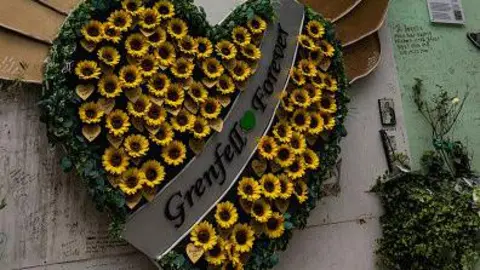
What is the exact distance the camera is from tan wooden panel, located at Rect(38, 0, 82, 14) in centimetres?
273

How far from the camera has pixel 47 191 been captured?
2.80 meters

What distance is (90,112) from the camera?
2.62 meters

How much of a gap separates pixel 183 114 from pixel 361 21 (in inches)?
57.7

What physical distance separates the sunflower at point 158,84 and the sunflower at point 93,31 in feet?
1.03

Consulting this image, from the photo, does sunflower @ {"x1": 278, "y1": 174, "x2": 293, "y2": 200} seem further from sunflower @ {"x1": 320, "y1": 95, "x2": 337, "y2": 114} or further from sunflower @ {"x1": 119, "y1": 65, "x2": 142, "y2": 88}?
sunflower @ {"x1": 119, "y1": 65, "x2": 142, "y2": 88}

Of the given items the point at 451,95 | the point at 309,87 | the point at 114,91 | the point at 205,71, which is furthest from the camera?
the point at 451,95

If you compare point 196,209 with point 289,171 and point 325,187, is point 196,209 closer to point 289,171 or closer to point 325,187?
point 289,171

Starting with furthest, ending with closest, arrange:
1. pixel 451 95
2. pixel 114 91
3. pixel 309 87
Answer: pixel 451 95, pixel 309 87, pixel 114 91

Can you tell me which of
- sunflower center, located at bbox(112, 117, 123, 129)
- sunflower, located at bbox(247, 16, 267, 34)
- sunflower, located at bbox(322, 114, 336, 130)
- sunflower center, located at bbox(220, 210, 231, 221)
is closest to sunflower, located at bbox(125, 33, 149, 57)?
sunflower center, located at bbox(112, 117, 123, 129)

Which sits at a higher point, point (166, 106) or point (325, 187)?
point (166, 106)

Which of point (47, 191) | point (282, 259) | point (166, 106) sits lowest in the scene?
point (282, 259)

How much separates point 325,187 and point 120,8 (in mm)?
1646

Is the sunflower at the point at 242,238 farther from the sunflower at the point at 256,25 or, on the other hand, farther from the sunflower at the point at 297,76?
the sunflower at the point at 256,25

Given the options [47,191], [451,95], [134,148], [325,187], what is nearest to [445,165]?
[451,95]
